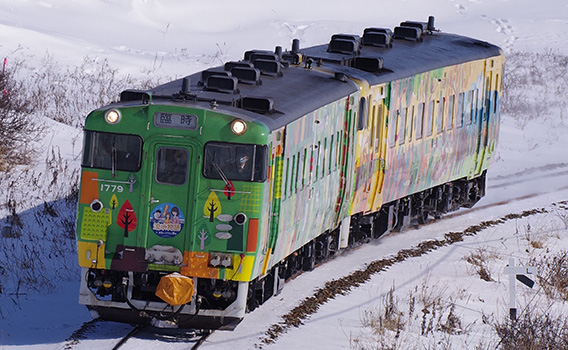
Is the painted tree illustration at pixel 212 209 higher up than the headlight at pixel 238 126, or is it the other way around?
the headlight at pixel 238 126

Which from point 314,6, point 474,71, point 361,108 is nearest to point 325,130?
point 361,108

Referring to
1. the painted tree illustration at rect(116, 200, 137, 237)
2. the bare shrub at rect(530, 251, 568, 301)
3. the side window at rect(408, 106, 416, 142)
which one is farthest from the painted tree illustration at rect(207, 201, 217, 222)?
the side window at rect(408, 106, 416, 142)

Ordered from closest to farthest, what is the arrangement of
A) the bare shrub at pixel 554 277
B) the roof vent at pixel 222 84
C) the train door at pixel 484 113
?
the roof vent at pixel 222 84 → the bare shrub at pixel 554 277 → the train door at pixel 484 113

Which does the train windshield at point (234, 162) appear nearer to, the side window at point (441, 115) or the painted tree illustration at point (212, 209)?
the painted tree illustration at point (212, 209)

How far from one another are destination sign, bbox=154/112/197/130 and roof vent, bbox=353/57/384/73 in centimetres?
713

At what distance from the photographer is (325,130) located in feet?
52.9

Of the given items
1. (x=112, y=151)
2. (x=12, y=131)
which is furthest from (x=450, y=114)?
(x=112, y=151)

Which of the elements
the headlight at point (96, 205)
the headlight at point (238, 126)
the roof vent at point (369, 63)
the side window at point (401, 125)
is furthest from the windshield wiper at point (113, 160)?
the side window at point (401, 125)

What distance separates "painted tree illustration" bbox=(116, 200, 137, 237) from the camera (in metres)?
12.9

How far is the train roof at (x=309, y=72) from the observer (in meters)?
13.5

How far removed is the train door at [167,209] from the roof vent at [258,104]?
1012mm

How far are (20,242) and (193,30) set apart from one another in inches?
1562

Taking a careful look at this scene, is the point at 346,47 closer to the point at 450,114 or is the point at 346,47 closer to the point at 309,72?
the point at 450,114

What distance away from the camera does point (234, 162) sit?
12.9 m
